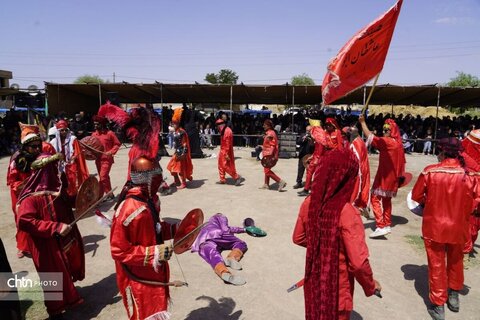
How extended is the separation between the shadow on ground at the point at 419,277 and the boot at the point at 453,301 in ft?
0.71

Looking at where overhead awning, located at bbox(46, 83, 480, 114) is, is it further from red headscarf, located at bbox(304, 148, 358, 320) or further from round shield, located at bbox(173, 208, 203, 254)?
red headscarf, located at bbox(304, 148, 358, 320)

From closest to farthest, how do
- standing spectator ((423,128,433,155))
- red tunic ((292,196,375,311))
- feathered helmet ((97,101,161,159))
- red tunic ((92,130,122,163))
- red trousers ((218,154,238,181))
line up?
red tunic ((292,196,375,311)), feathered helmet ((97,101,161,159)), red tunic ((92,130,122,163)), red trousers ((218,154,238,181)), standing spectator ((423,128,433,155))

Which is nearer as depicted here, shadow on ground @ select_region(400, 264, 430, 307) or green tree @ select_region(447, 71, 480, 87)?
shadow on ground @ select_region(400, 264, 430, 307)

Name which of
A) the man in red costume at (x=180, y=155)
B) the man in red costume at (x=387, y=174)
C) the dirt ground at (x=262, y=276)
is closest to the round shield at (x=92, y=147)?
the dirt ground at (x=262, y=276)

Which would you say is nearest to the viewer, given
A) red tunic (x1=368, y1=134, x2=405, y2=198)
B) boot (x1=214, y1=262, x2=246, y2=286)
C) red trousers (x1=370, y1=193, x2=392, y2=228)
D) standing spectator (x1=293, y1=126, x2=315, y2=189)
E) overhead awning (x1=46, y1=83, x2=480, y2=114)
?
boot (x1=214, y1=262, x2=246, y2=286)

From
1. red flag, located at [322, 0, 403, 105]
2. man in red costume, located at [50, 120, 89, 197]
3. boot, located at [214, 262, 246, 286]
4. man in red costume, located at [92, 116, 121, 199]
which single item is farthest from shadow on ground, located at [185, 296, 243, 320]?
man in red costume, located at [92, 116, 121, 199]

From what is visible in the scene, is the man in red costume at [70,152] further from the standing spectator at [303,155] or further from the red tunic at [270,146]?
the standing spectator at [303,155]

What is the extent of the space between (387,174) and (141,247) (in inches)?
178

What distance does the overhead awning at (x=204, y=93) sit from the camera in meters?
16.3

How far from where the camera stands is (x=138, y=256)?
237cm

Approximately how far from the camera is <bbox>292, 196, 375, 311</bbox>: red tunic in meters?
2.27

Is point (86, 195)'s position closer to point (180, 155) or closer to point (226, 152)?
point (180, 155)

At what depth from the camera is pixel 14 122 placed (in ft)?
54.6

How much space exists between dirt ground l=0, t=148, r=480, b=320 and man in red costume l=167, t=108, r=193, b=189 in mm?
1533
